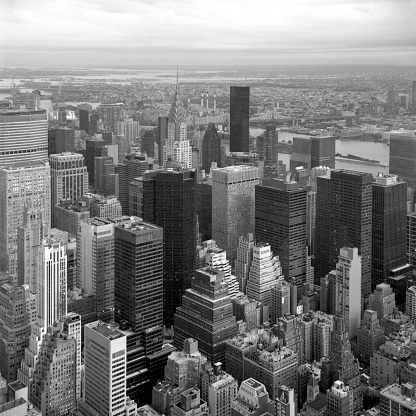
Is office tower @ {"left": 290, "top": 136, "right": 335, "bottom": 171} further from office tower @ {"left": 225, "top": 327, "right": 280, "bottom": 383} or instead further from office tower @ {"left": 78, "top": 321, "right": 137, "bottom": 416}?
office tower @ {"left": 78, "top": 321, "right": 137, "bottom": 416}

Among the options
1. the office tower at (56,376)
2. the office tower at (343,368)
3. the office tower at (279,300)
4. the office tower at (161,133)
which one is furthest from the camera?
the office tower at (161,133)

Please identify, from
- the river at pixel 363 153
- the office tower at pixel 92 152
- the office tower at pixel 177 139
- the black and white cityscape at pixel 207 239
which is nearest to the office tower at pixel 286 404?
the black and white cityscape at pixel 207 239

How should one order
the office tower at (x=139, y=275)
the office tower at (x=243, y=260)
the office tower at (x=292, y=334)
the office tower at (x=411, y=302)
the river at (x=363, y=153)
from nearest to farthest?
the office tower at (x=292, y=334) → the office tower at (x=139, y=275) → the office tower at (x=411, y=302) → the office tower at (x=243, y=260) → the river at (x=363, y=153)

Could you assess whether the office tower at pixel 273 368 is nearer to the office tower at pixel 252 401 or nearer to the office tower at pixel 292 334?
the office tower at pixel 292 334

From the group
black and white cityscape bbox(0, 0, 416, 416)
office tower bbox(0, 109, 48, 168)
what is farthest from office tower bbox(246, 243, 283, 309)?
office tower bbox(0, 109, 48, 168)

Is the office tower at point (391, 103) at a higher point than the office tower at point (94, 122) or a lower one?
higher

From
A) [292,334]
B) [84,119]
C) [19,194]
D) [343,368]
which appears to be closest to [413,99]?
[292,334]
